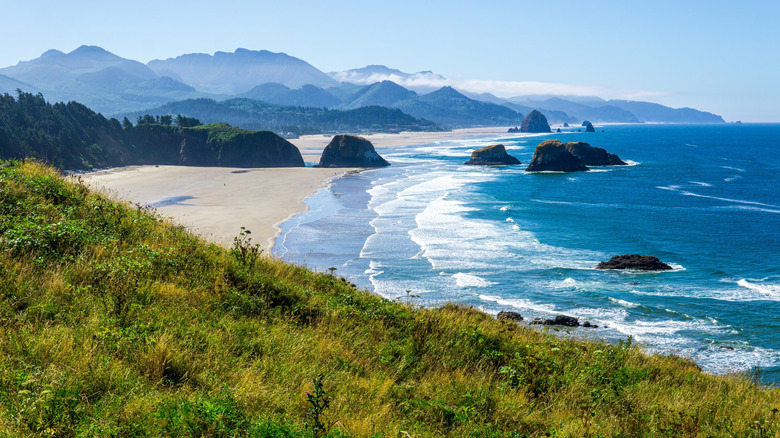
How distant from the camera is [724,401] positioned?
8047 millimetres

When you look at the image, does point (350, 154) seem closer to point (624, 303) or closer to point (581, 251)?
point (581, 251)

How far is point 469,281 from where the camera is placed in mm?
27344

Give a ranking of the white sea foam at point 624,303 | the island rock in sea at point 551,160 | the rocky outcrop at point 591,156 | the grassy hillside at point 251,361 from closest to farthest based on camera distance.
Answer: the grassy hillside at point 251,361, the white sea foam at point 624,303, the island rock in sea at point 551,160, the rocky outcrop at point 591,156

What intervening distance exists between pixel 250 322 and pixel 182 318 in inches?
42.6

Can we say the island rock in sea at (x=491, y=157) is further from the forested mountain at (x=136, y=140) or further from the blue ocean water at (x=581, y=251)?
the forested mountain at (x=136, y=140)

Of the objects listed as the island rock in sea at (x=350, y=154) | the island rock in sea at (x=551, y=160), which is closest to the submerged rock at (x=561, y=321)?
the island rock in sea at (x=551, y=160)

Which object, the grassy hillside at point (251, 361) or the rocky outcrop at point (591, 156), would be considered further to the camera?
the rocky outcrop at point (591, 156)

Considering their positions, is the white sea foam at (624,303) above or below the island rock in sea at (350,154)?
below

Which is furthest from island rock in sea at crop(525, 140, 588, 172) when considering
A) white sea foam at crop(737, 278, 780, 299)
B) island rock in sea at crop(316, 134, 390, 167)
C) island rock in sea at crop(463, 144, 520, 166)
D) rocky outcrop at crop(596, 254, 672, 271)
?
white sea foam at crop(737, 278, 780, 299)

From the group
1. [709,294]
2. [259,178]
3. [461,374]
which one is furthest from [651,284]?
[259,178]

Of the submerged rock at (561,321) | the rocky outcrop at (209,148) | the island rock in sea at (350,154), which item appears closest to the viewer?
the submerged rock at (561,321)

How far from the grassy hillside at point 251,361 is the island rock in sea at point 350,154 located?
92.6 meters

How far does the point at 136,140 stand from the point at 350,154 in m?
50.0

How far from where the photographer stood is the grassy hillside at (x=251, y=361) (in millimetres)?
5027
